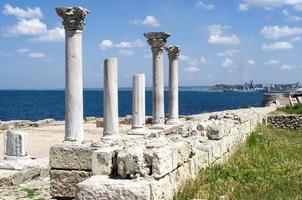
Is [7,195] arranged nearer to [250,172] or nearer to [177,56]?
[250,172]

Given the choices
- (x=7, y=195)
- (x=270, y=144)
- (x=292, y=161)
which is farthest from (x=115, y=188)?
(x=270, y=144)

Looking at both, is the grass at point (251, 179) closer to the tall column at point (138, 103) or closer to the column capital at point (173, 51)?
the tall column at point (138, 103)

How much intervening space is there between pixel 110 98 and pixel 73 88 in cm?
172

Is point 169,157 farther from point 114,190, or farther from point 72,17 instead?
point 72,17

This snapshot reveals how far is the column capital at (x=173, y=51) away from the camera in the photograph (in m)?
21.3

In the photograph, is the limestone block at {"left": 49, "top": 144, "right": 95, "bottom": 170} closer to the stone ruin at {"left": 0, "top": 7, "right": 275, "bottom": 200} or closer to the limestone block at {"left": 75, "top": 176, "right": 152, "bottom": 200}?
the stone ruin at {"left": 0, "top": 7, "right": 275, "bottom": 200}

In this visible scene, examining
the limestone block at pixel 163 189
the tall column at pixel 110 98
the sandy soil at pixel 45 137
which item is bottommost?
the sandy soil at pixel 45 137

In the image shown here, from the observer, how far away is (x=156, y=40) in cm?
1900

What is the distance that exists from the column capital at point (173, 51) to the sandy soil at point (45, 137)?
460 centimetres

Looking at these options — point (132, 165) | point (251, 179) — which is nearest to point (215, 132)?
point (251, 179)

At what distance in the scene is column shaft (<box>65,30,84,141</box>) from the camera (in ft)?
40.1

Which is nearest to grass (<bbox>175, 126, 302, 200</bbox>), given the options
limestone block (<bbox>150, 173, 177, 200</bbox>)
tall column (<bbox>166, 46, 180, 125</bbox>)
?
limestone block (<bbox>150, 173, 177, 200</bbox>)

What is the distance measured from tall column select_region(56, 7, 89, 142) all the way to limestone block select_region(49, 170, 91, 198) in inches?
139

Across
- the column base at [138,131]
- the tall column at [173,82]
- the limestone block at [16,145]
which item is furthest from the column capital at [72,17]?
the tall column at [173,82]
